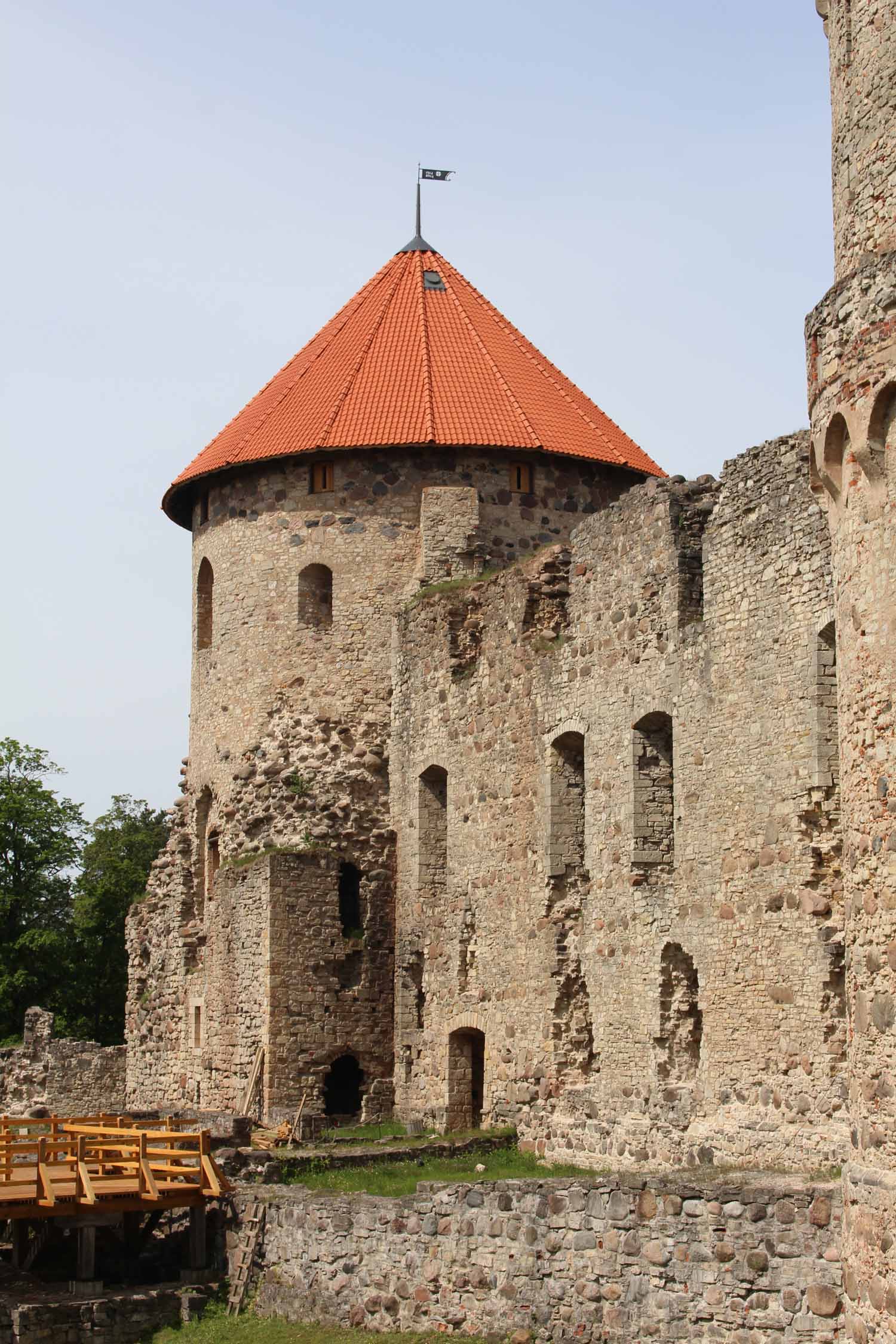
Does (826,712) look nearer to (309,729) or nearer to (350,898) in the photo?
(350,898)

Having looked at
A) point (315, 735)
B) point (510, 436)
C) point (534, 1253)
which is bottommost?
point (534, 1253)

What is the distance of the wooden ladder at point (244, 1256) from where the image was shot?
61.4 feet

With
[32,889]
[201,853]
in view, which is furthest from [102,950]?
[201,853]

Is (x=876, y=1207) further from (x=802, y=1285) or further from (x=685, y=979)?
(x=685, y=979)

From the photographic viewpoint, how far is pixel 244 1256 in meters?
19.0

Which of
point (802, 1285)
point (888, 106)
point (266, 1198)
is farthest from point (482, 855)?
point (888, 106)

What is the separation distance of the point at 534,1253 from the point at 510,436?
1332cm

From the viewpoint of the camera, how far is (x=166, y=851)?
29.6 m

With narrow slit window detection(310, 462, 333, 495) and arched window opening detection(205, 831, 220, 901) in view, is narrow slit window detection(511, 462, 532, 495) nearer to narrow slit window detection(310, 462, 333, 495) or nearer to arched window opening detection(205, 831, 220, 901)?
narrow slit window detection(310, 462, 333, 495)

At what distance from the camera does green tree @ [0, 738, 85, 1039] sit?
39719 mm

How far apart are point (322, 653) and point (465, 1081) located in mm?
5878

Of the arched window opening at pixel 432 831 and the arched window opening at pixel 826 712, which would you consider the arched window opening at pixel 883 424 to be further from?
the arched window opening at pixel 432 831

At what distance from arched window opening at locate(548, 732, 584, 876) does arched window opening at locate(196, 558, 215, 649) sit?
7.88 metres

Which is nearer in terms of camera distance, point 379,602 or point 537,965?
point 537,965
